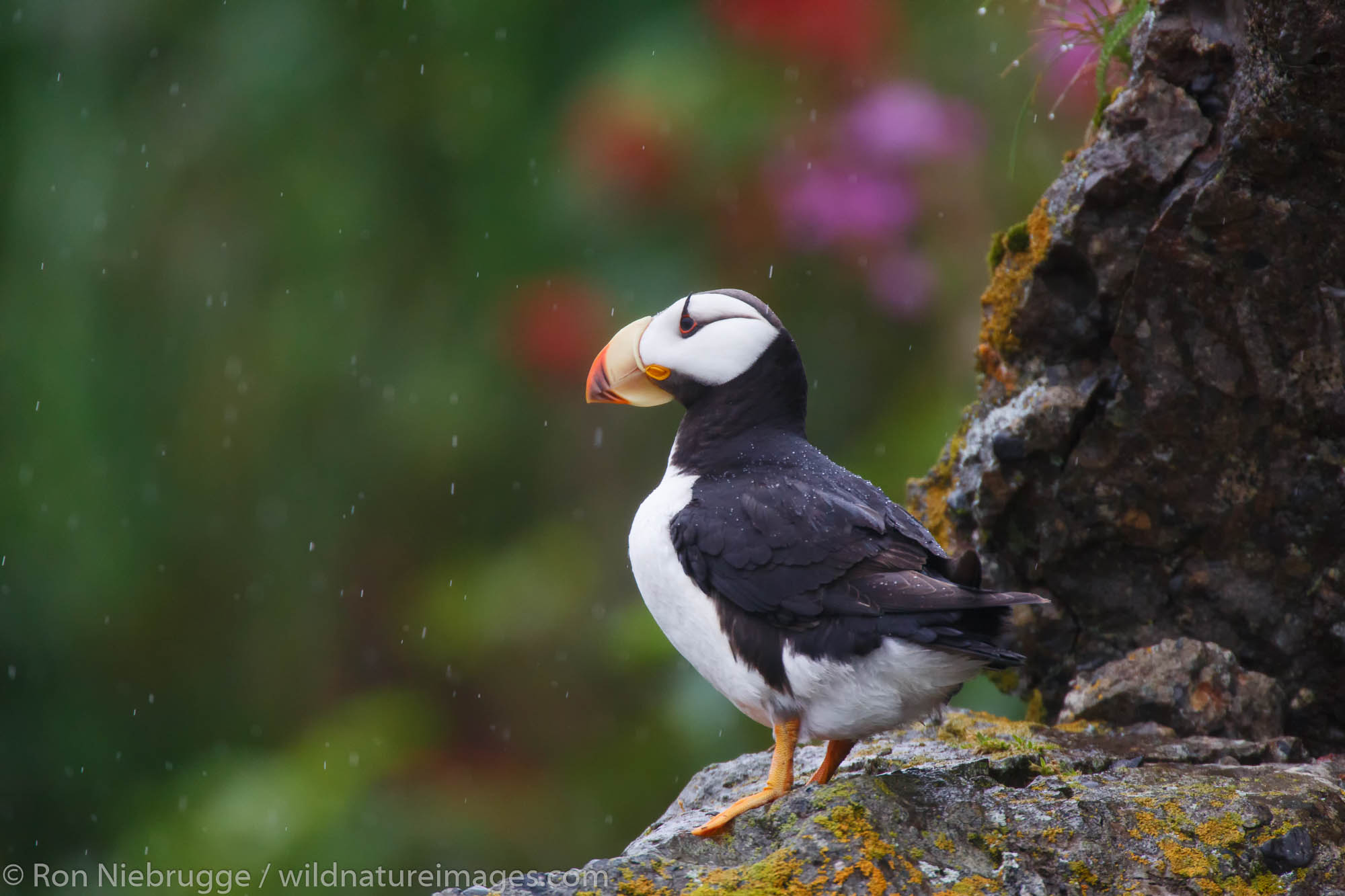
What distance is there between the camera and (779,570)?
7.63 feet

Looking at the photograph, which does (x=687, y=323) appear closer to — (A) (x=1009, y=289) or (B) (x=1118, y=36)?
(A) (x=1009, y=289)

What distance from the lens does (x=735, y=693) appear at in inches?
96.7

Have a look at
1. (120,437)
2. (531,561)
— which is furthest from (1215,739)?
(120,437)

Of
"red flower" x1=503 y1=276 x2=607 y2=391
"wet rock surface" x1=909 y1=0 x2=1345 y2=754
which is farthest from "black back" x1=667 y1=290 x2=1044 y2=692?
"red flower" x1=503 y1=276 x2=607 y2=391

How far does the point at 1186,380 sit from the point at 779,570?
1.13 metres

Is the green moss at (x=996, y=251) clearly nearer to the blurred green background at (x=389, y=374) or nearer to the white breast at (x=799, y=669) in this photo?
the white breast at (x=799, y=669)

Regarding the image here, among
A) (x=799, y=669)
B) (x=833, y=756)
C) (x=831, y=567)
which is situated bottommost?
(x=833, y=756)

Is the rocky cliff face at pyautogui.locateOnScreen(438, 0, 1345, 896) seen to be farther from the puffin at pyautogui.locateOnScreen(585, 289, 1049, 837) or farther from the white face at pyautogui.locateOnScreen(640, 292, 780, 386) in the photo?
the white face at pyautogui.locateOnScreen(640, 292, 780, 386)

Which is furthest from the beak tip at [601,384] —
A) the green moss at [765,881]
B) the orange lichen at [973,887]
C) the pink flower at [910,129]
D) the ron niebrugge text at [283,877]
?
the pink flower at [910,129]

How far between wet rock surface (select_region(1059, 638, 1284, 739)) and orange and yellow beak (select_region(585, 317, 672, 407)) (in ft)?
4.12

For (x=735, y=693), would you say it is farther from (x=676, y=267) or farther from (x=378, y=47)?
(x=378, y=47)

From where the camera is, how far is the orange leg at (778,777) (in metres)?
2.22

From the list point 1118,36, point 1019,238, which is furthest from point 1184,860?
point 1118,36

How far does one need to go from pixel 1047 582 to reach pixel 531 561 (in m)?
3.20
